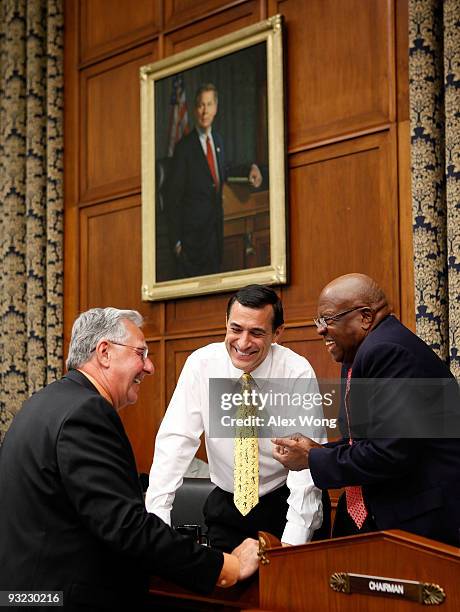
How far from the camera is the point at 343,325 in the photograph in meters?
2.97

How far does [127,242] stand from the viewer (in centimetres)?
614

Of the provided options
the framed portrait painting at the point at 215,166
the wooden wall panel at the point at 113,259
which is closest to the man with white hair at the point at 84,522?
the framed portrait painting at the point at 215,166

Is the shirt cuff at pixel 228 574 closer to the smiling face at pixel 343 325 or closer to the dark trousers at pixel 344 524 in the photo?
the dark trousers at pixel 344 524

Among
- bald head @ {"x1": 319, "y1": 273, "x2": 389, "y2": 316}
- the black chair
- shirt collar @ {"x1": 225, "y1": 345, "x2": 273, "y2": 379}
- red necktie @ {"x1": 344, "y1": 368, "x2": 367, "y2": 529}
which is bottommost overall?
the black chair

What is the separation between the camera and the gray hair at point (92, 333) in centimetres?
279

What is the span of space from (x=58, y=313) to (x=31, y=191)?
3.11ft

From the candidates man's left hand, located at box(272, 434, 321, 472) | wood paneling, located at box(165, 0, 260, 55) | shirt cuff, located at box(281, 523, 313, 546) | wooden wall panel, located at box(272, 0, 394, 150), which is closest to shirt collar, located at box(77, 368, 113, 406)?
man's left hand, located at box(272, 434, 321, 472)

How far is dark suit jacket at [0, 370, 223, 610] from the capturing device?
8.00 feet

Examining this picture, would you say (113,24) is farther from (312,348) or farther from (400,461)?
(400,461)

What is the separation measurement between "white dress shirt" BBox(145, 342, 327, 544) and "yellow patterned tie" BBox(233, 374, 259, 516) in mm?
88

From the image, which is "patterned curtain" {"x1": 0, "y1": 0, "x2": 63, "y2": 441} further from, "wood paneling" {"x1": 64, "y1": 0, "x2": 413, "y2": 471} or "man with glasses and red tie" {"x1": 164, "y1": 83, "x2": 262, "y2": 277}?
"man with glasses and red tie" {"x1": 164, "y1": 83, "x2": 262, "y2": 277}

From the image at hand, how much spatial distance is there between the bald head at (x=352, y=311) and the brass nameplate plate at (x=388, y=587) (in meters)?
1.00

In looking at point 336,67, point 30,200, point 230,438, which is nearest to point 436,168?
point 336,67

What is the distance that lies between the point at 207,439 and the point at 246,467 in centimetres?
30
